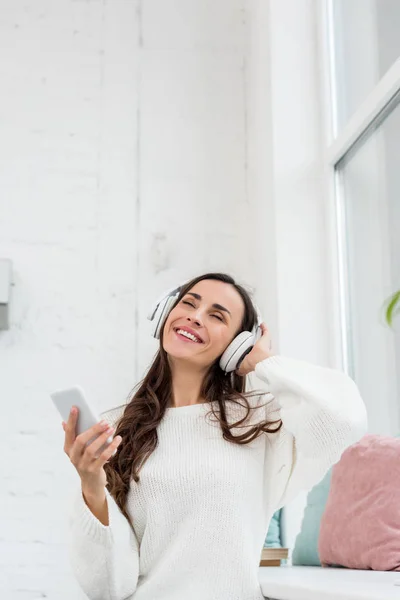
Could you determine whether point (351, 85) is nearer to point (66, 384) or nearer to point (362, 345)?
point (362, 345)

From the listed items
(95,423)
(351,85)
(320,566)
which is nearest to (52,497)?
(320,566)

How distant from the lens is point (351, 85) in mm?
2689

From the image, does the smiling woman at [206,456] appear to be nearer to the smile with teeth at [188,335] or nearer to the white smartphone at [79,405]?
the smile with teeth at [188,335]

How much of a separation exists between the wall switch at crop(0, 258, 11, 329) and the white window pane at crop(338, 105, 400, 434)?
1.11m

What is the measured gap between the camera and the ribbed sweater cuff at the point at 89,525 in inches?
57.9

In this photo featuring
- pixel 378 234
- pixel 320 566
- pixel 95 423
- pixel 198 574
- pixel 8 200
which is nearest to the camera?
pixel 95 423

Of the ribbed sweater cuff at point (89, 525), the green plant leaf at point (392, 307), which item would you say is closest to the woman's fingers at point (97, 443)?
the ribbed sweater cuff at point (89, 525)

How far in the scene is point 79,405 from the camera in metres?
1.35

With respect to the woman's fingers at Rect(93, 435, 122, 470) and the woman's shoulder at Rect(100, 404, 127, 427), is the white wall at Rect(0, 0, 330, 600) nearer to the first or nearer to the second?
the woman's shoulder at Rect(100, 404, 127, 427)

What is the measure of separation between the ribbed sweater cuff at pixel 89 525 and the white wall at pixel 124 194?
1.22 metres

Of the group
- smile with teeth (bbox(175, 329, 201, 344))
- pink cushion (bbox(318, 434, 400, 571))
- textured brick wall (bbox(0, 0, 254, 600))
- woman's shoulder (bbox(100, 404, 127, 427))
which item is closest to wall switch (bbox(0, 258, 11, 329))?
textured brick wall (bbox(0, 0, 254, 600))

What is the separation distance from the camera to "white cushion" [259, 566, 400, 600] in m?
1.22

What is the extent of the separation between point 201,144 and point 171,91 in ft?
0.77

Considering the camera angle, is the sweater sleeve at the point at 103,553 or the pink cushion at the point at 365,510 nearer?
the sweater sleeve at the point at 103,553
